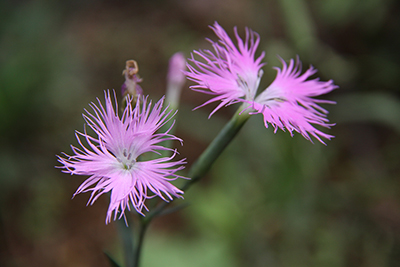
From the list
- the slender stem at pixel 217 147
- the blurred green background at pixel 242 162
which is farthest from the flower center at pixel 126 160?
the blurred green background at pixel 242 162

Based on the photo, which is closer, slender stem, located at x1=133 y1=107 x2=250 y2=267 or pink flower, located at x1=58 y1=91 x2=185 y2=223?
pink flower, located at x1=58 y1=91 x2=185 y2=223

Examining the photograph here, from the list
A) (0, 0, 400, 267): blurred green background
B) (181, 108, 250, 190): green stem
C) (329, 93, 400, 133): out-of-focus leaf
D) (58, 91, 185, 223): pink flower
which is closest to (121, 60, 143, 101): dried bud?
(58, 91, 185, 223): pink flower

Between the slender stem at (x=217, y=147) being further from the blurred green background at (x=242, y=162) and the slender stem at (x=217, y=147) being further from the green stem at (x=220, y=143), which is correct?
the blurred green background at (x=242, y=162)

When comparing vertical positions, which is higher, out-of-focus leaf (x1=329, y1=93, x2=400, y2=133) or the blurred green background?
out-of-focus leaf (x1=329, y1=93, x2=400, y2=133)

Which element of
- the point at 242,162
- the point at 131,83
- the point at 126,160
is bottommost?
the point at 126,160

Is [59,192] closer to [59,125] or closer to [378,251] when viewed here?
[59,125]

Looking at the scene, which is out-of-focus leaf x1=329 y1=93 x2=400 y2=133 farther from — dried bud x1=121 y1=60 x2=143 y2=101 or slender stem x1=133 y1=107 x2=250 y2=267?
dried bud x1=121 y1=60 x2=143 y2=101

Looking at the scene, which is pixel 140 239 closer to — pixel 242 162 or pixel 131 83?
pixel 131 83

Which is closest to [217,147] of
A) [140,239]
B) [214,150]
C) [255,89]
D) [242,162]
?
[214,150]

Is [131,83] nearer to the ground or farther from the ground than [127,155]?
farther from the ground

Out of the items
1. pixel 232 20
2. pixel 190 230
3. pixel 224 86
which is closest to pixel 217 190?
pixel 190 230
